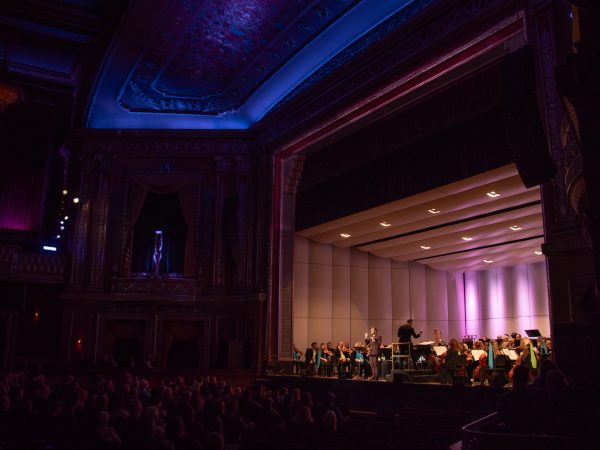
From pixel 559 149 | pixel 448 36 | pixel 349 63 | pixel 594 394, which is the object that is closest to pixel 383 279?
pixel 349 63

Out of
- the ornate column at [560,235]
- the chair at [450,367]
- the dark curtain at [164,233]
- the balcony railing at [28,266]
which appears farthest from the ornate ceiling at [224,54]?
the chair at [450,367]

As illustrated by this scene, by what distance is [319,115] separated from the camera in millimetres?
16906

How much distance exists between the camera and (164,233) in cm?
2011

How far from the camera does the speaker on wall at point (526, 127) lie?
766 centimetres

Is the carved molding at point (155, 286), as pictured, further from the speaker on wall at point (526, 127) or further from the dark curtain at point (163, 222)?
the speaker on wall at point (526, 127)

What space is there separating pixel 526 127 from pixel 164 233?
14.6 m

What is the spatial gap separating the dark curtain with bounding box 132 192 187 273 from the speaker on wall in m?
13.9

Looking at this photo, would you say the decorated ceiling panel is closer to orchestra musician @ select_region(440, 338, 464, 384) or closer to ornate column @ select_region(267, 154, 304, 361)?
ornate column @ select_region(267, 154, 304, 361)

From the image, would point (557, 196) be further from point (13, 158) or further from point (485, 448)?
point (13, 158)

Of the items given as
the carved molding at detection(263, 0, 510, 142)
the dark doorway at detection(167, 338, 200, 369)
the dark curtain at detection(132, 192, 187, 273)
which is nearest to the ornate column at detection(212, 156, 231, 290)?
the dark curtain at detection(132, 192, 187, 273)

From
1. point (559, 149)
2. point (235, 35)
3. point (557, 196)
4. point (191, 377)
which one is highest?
point (235, 35)

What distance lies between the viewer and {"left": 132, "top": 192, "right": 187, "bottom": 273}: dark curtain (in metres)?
19.9

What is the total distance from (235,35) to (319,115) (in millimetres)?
3234

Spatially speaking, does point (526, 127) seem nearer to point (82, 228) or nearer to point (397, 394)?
point (397, 394)
